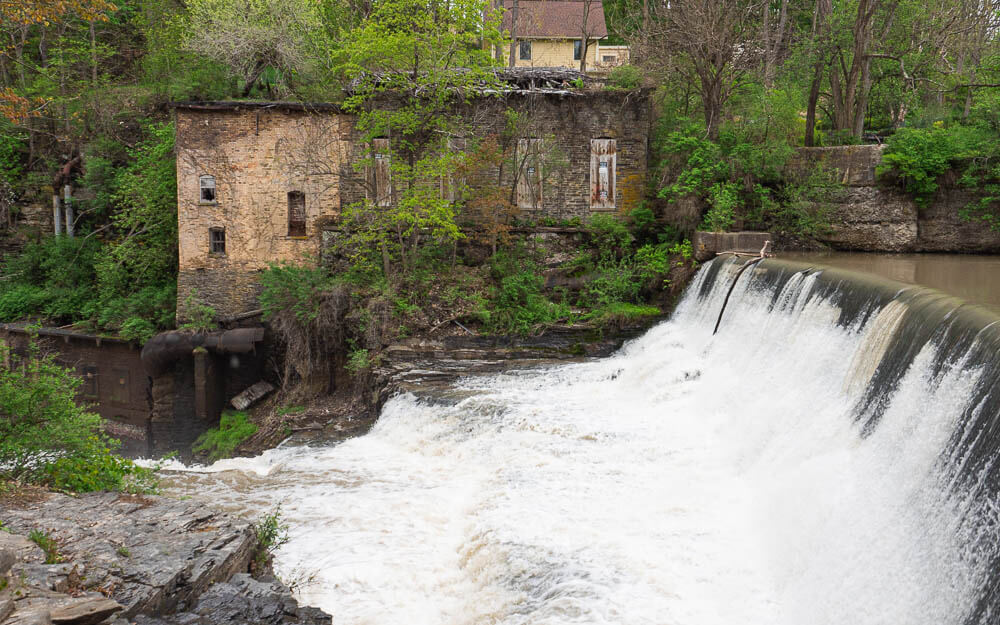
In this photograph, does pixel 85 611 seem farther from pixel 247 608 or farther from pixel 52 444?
pixel 52 444

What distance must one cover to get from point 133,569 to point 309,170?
1301 centimetres

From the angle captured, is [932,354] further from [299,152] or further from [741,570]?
[299,152]

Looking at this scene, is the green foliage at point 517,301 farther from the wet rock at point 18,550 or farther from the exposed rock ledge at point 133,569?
the wet rock at point 18,550

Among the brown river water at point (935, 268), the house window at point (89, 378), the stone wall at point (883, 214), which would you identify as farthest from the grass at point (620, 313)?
the house window at point (89, 378)

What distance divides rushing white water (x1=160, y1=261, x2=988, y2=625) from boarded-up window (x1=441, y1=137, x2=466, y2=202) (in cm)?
Result: 687

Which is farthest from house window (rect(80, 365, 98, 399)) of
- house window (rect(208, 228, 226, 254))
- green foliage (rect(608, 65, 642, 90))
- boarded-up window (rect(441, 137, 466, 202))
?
green foliage (rect(608, 65, 642, 90))

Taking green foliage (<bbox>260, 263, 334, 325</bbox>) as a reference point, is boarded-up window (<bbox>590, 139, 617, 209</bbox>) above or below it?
above

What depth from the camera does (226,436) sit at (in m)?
15.0

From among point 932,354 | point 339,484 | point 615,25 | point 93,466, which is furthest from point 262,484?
point 615,25

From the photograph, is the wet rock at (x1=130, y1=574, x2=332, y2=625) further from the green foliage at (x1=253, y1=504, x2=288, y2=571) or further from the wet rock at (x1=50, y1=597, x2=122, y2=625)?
the green foliage at (x1=253, y1=504, x2=288, y2=571)

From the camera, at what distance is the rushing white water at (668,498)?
18.6ft

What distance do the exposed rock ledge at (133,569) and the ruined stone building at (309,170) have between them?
11.2 meters

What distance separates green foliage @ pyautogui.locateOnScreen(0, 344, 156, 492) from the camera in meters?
6.95

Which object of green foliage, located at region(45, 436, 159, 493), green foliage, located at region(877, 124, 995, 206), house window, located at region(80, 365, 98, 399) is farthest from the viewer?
house window, located at region(80, 365, 98, 399)
